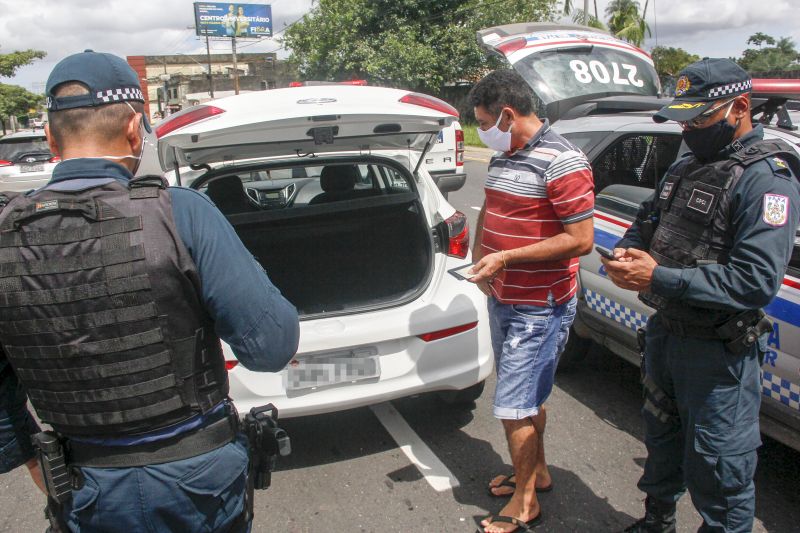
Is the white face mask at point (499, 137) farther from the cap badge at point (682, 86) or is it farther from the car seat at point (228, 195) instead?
the car seat at point (228, 195)

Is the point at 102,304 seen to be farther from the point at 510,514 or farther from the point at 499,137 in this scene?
the point at 510,514

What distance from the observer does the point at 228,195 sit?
3.93 metres

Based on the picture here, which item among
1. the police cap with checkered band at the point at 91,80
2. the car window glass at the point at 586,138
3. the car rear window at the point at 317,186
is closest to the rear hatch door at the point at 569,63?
the car window glass at the point at 586,138

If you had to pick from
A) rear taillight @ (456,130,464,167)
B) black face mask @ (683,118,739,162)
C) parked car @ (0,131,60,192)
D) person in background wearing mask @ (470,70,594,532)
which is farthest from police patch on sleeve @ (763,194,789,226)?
parked car @ (0,131,60,192)

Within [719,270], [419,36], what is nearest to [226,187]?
[719,270]

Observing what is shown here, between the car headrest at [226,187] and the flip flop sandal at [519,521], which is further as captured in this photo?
the car headrest at [226,187]

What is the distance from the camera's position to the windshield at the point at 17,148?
38.9 feet

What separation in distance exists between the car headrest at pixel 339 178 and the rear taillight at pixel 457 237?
0.99 metres

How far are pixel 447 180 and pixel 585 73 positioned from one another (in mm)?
3411

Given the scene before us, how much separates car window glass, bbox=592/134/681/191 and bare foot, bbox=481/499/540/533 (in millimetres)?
2182

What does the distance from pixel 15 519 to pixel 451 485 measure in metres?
1.98

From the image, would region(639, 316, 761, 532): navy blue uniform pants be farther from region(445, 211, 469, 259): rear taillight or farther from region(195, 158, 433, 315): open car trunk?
region(195, 158, 433, 315): open car trunk

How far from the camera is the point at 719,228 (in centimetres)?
202

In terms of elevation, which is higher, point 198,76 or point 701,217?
point 198,76
